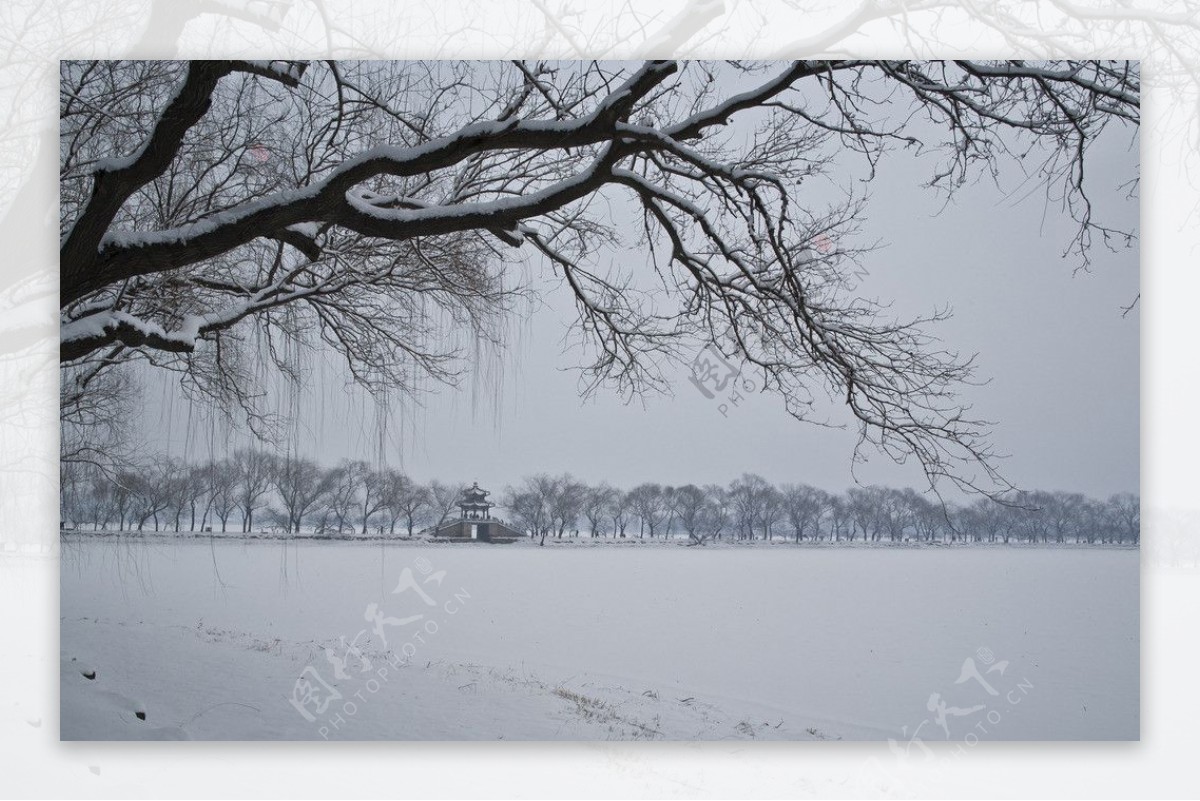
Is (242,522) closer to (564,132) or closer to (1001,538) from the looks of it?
(564,132)

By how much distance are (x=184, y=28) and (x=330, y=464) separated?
1590mm

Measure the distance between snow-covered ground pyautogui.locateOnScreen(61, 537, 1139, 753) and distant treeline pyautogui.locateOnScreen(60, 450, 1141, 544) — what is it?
7 cm

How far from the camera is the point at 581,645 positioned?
3572mm

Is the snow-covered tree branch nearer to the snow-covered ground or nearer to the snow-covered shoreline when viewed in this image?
the snow-covered shoreline

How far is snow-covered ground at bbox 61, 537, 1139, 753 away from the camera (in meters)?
3.45

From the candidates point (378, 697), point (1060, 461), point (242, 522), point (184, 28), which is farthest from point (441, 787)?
point (184, 28)

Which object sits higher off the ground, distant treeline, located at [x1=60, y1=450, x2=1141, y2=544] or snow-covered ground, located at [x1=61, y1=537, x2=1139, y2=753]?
distant treeline, located at [x1=60, y1=450, x2=1141, y2=544]

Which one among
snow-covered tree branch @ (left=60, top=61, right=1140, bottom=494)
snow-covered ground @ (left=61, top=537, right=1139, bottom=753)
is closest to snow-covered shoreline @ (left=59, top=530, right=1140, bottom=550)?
snow-covered ground @ (left=61, top=537, right=1139, bottom=753)

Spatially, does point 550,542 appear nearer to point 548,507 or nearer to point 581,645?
point 548,507

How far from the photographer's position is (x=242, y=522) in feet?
11.8

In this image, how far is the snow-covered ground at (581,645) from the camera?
345 centimetres

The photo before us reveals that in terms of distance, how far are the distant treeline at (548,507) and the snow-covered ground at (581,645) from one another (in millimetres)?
75

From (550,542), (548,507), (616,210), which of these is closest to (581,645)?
(550,542)

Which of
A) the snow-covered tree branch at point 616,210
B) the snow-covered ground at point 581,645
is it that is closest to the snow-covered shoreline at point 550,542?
the snow-covered ground at point 581,645
